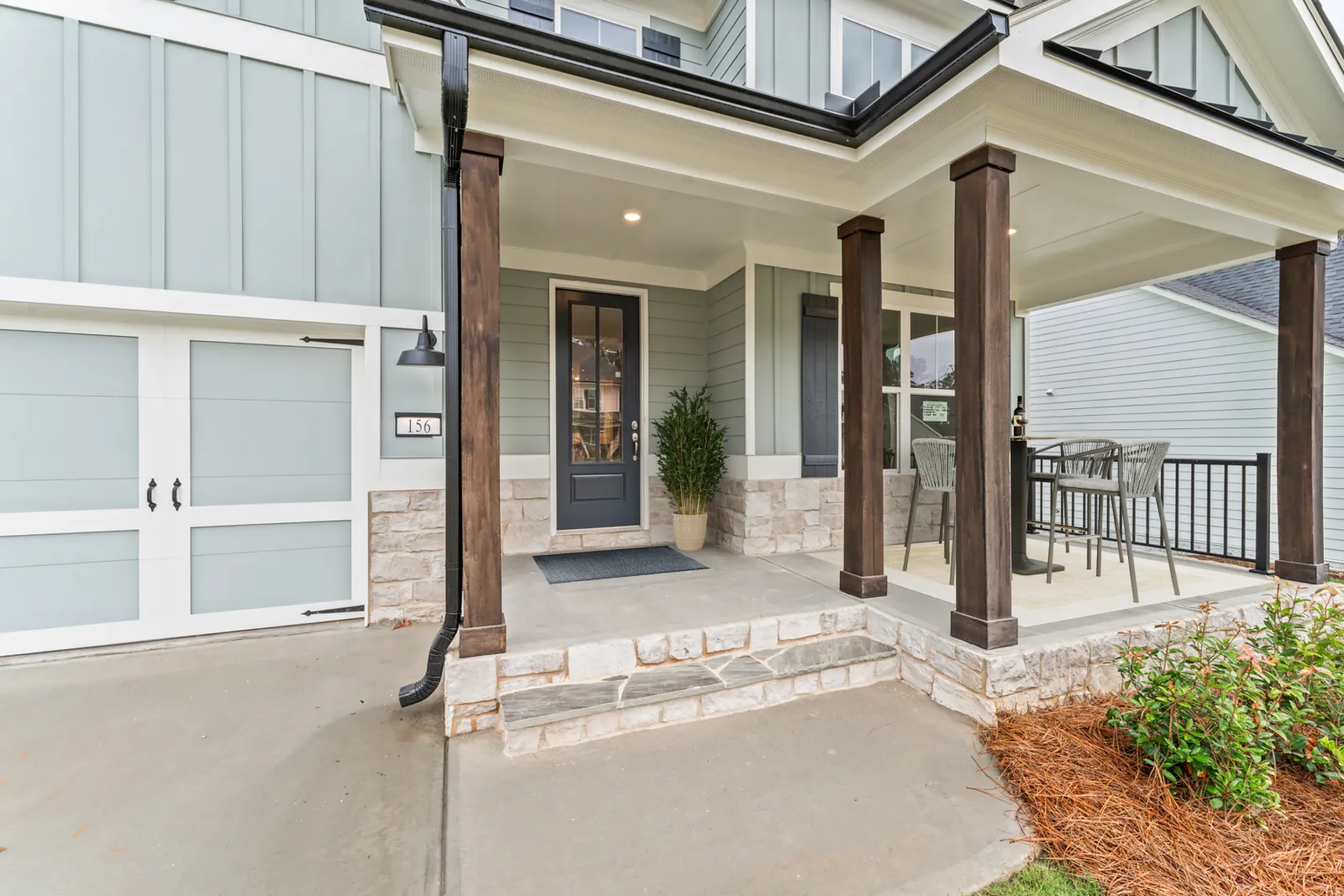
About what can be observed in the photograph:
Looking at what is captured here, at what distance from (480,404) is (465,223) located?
81cm

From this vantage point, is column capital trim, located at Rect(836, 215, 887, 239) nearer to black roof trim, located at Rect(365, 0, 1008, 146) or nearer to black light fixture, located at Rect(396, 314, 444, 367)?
black roof trim, located at Rect(365, 0, 1008, 146)

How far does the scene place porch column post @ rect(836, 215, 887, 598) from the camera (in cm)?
332

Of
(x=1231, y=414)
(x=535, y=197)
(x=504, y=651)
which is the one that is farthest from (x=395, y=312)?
(x=1231, y=414)

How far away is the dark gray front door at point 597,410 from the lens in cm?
478

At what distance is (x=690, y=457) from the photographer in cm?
467

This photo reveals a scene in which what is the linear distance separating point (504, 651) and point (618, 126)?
2.54m

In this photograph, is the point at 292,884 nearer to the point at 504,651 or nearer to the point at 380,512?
the point at 504,651

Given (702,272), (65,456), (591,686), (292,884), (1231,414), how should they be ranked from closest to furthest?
(292,884), (591,686), (65,456), (702,272), (1231,414)

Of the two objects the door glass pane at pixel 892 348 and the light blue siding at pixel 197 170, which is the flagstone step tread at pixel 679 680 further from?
the light blue siding at pixel 197 170

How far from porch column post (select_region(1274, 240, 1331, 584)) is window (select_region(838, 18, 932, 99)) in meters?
3.15

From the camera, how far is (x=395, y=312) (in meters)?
3.64

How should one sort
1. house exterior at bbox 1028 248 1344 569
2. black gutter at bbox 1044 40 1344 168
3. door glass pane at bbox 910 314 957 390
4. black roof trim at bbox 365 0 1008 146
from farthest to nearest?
house exterior at bbox 1028 248 1344 569 < door glass pane at bbox 910 314 957 390 < black gutter at bbox 1044 40 1344 168 < black roof trim at bbox 365 0 1008 146

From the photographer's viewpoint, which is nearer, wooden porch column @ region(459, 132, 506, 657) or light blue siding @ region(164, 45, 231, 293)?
wooden porch column @ region(459, 132, 506, 657)

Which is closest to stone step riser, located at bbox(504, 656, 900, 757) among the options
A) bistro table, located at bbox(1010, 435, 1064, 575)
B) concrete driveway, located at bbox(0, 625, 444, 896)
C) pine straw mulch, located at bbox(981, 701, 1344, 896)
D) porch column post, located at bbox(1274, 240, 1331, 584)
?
concrete driveway, located at bbox(0, 625, 444, 896)
